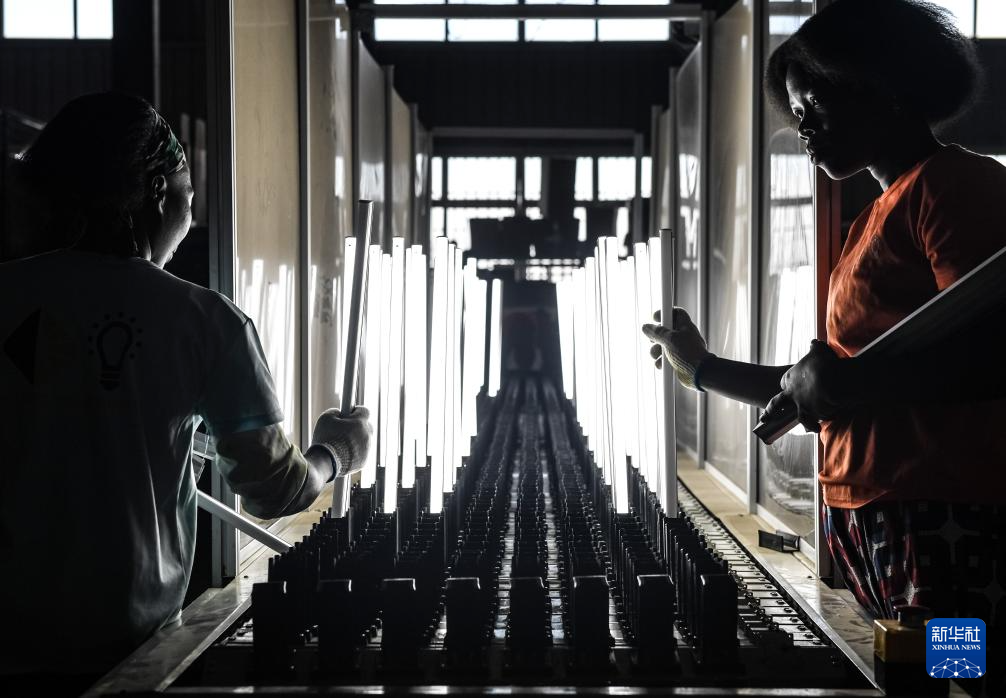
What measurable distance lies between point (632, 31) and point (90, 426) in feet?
28.9

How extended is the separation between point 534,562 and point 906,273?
1.76 ft

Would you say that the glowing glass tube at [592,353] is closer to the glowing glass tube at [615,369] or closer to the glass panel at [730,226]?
the glowing glass tube at [615,369]

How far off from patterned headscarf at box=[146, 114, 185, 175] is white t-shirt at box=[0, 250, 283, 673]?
0.37ft

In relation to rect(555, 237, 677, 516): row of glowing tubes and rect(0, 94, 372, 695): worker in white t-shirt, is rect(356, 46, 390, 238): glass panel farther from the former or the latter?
rect(0, 94, 372, 695): worker in white t-shirt

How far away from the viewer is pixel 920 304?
106 cm

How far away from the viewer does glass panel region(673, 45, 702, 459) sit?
411cm

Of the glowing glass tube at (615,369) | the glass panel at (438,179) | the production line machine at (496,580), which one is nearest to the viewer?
the production line machine at (496,580)

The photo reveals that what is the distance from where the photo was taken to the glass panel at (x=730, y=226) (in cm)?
307

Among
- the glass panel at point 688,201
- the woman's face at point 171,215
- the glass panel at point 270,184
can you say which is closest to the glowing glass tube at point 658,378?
the woman's face at point 171,215

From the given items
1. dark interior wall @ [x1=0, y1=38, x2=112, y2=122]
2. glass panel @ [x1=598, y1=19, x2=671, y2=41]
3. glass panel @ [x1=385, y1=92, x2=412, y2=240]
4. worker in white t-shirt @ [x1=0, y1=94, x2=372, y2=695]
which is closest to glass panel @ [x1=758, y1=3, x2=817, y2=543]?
worker in white t-shirt @ [x1=0, y1=94, x2=372, y2=695]

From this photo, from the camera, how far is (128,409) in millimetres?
959

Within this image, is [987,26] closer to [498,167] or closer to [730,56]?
[730,56]

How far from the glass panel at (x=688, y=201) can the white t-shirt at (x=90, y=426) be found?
3.15 m

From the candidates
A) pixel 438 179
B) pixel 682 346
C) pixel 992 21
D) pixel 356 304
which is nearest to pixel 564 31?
pixel 438 179
